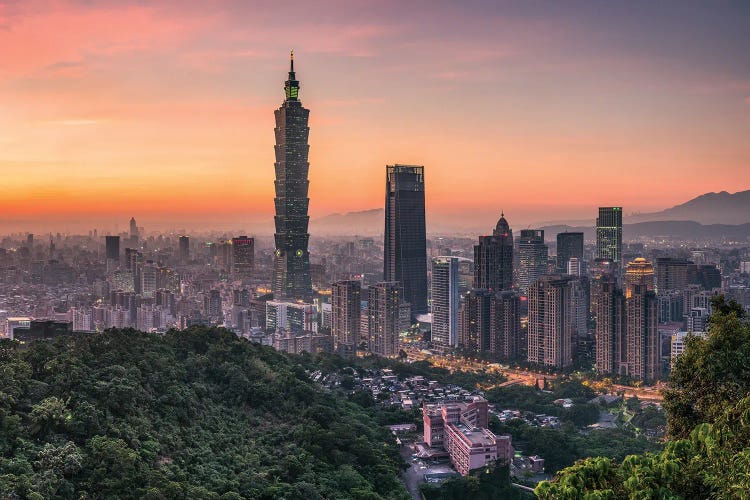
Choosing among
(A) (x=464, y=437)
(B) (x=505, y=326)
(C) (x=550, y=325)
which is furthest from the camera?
(B) (x=505, y=326)

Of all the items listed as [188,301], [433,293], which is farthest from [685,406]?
[188,301]

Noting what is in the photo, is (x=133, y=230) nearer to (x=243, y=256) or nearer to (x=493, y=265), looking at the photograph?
(x=243, y=256)

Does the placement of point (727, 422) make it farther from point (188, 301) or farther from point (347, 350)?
point (188, 301)

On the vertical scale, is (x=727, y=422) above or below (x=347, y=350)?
above

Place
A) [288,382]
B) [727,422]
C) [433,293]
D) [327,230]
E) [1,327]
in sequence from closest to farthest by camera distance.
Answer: [727,422] < [288,382] < [1,327] < [433,293] < [327,230]

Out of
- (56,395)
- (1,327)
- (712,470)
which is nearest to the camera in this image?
(712,470)

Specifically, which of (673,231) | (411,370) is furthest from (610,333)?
(673,231)
